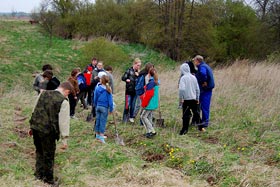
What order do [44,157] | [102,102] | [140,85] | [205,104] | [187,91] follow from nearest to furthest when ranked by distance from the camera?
1. [44,157]
2. [102,102]
3. [187,91]
4. [140,85]
5. [205,104]

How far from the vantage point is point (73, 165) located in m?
6.34

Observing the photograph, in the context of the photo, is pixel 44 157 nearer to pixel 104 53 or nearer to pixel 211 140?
pixel 211 140

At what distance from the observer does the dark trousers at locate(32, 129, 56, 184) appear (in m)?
5.59

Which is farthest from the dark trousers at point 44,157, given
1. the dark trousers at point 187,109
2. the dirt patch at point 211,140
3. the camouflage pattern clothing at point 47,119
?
the dirt patch at point 211,140

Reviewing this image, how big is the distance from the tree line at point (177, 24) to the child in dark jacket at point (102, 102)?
23.8 metres

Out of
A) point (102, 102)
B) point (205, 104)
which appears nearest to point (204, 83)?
point (205, 104)

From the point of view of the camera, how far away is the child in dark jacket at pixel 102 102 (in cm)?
776

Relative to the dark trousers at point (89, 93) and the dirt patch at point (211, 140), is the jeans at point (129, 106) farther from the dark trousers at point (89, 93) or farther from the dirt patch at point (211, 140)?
the dirt patch at point (211, 140)

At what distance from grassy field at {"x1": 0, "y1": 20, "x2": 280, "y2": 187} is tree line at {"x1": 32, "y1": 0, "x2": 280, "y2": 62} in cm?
1854

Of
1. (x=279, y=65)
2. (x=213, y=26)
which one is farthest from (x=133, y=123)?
(x=213, y=26)

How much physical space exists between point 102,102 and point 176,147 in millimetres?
1917

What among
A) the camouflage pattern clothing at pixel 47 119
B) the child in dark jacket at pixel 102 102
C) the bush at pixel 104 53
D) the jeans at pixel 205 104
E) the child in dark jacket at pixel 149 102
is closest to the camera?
the camouflage pattern clothing at pixel 47 119

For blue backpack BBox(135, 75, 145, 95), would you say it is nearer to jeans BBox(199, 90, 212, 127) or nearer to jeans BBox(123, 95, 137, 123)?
jeans BBox(123, 95, 137, 123)

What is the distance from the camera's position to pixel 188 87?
7.91 m
